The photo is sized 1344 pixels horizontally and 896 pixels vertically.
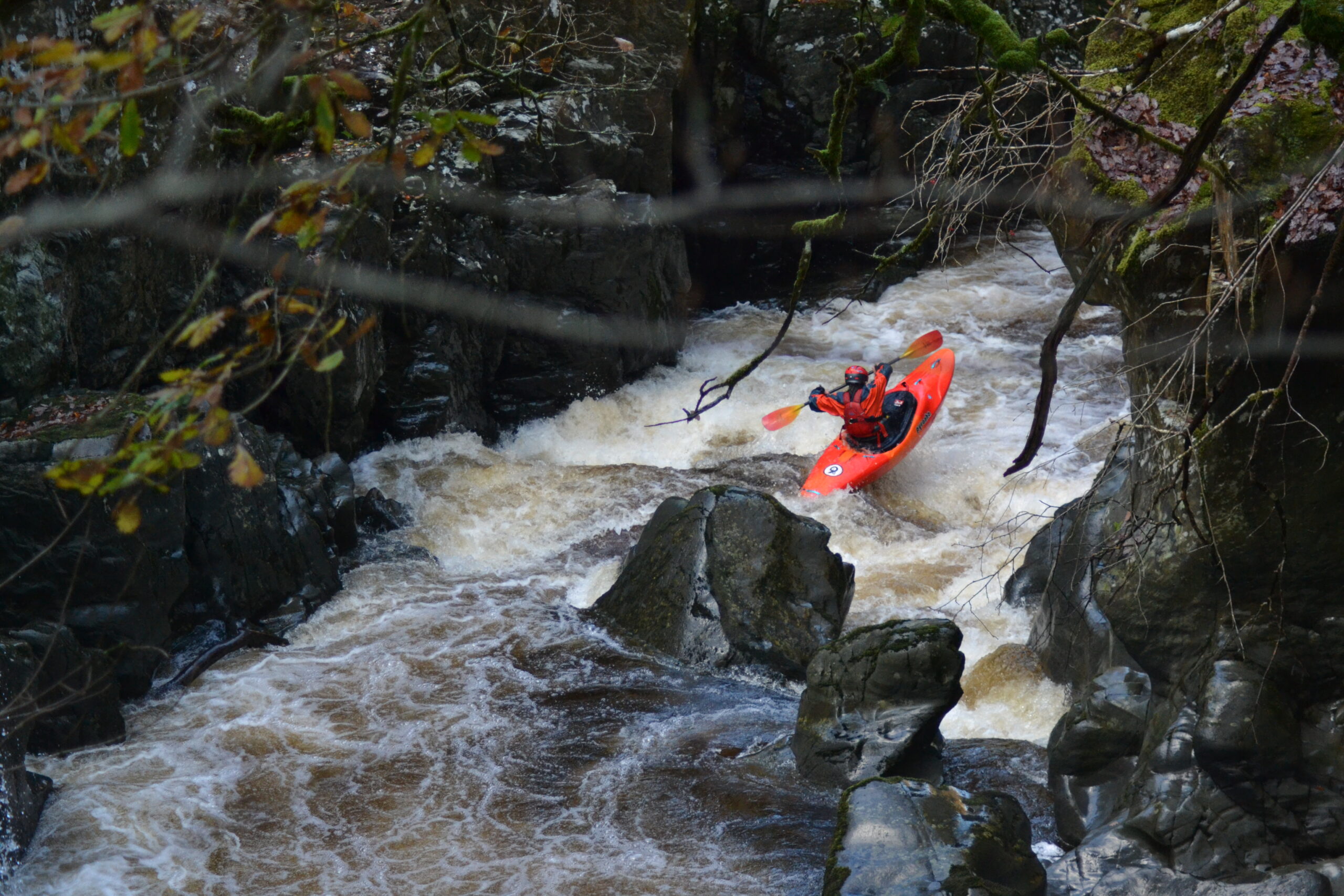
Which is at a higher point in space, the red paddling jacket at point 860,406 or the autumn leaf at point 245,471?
the autumn leaf at point 245,471

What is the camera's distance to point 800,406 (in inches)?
369

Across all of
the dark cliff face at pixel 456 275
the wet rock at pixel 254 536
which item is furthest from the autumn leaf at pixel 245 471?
the dark cliff face at pixel 456 275

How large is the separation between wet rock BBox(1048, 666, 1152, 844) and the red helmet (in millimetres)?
4720

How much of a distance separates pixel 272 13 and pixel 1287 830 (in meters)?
3.74

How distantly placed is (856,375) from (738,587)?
3.28 metres

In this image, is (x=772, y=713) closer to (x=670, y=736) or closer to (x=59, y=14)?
(x=670, y=736)

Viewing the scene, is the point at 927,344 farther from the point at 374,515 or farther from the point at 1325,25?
the point at 1325,25

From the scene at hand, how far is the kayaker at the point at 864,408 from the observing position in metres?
9.04

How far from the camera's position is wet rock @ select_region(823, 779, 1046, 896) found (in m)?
3.68

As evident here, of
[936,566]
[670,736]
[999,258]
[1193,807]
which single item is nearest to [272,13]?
[1193,807]

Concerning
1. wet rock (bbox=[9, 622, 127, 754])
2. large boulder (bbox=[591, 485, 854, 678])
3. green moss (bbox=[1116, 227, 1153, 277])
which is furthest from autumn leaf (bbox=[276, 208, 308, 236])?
large boulder (bbox=[591, 485, 854, 678])

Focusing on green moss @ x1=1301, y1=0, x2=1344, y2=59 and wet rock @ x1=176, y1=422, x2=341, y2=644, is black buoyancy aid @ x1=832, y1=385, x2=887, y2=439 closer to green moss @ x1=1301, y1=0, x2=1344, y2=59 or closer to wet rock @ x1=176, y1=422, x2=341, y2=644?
wet rock @ x1=176, y1=422, x2=341, y2=644

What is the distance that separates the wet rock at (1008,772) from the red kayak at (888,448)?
359 centimetres

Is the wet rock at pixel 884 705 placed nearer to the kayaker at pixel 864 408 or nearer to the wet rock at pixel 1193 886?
the wet rock at pixel 1193 886
